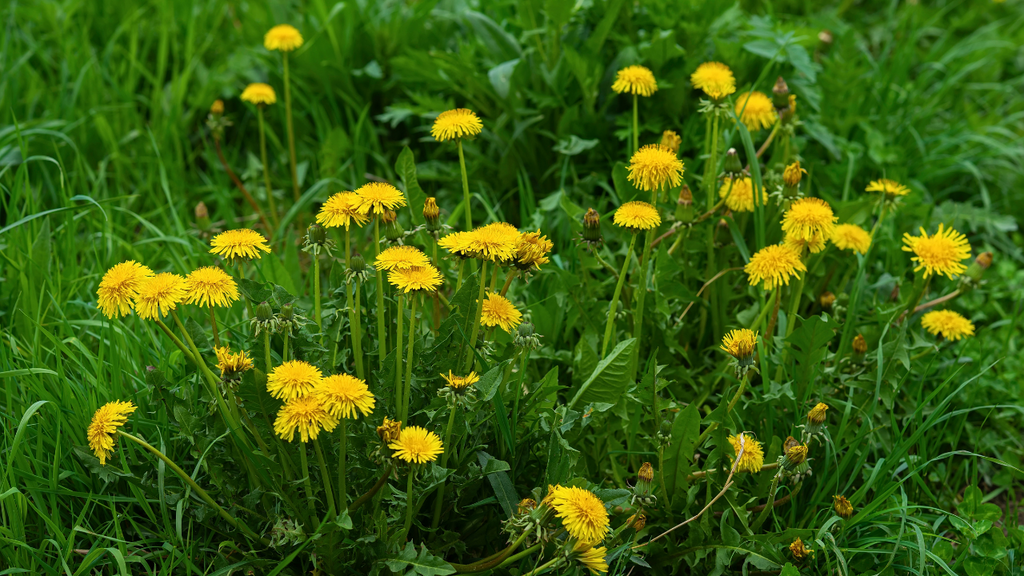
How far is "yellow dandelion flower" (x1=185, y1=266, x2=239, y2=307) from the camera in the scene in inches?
58.4

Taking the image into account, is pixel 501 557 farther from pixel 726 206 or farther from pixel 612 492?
pixel 726 206

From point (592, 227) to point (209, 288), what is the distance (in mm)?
772

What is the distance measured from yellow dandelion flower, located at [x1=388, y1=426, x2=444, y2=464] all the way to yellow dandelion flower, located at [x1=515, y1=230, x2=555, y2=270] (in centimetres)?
36

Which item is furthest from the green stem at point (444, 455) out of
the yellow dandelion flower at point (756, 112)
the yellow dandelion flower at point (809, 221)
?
the yellow dandelion flower at point (756, 112)

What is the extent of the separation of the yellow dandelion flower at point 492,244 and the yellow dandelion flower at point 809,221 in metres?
0.74

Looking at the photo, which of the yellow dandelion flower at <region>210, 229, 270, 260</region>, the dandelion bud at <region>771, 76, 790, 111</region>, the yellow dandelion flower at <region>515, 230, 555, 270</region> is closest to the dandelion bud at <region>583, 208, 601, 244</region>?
the yellow dandelion flower at <region>515, 230, 555, 270</region>

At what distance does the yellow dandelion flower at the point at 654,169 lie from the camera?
1.73m

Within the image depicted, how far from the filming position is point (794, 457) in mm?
1599

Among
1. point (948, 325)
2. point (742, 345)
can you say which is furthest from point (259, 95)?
point (948, 325)

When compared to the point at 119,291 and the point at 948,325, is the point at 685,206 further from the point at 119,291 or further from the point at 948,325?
the point at 119,291

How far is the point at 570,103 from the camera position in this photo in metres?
2.73

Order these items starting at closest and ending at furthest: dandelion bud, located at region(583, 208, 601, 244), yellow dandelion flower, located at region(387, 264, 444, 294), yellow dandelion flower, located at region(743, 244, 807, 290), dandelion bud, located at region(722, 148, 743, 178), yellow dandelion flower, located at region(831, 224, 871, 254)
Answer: yellow dandelion flower, located at region(387, 264, 444, 294)
dandelion bud, located at region(583, 208, 601, 244)
yellow dandelion flower, located at region(743, 244, 807, 290)
dandelion bud, located at region(722, 148, 743, 178)
yellow dandelion flower, located at region(831, 224, 871, 254)

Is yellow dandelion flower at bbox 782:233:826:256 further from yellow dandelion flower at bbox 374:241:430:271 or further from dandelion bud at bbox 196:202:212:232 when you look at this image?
dandelion bud at bbox 196:202:212:232

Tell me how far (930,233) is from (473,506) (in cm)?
190
